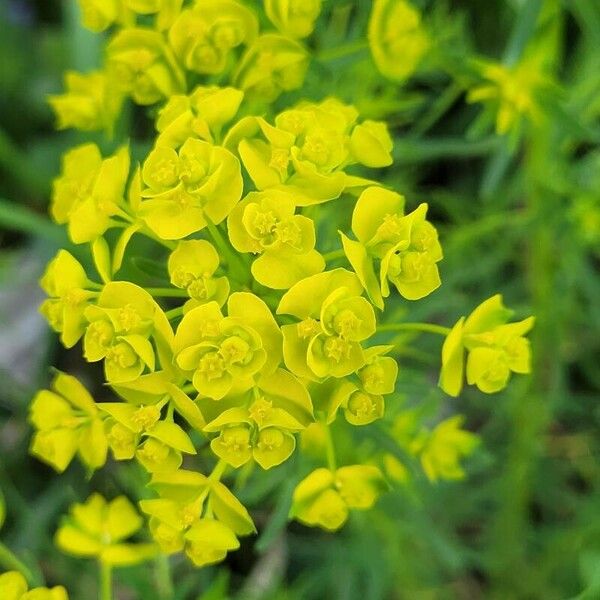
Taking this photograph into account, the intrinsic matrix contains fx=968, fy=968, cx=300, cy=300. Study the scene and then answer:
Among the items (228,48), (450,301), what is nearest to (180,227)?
(228,48)

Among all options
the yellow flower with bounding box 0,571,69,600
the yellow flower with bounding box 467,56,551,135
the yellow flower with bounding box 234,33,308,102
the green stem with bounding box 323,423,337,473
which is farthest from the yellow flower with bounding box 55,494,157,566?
the yellow flower with bounding box 467,56,551,135

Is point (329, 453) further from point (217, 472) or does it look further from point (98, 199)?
point (98, 199)

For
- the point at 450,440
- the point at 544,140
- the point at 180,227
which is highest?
the point at 180,227

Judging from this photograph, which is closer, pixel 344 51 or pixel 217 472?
pixel 217 472

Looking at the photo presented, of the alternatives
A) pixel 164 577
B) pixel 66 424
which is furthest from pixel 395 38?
pixel 164 577

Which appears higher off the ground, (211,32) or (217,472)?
(211,32)

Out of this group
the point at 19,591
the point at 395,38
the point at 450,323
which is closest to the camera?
the point at 19,591

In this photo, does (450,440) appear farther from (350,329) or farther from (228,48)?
(228,48)
